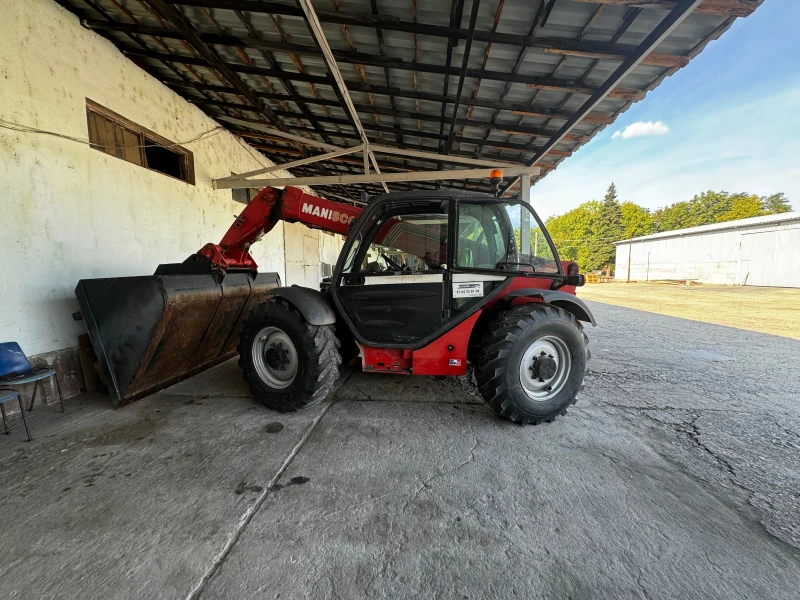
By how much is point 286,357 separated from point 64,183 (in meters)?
3.05

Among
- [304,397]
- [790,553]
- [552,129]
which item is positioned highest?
[552,129]

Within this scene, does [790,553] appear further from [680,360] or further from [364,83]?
[364,83]

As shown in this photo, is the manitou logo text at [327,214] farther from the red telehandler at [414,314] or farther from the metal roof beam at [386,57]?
the metal roof beam at [386,57]

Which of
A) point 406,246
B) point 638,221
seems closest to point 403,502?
point 406,246

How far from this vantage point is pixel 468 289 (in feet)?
9.46

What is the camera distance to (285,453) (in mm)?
2324

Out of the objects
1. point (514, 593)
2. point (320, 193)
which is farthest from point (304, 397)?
point (320, 193)

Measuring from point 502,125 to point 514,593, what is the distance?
234 inches

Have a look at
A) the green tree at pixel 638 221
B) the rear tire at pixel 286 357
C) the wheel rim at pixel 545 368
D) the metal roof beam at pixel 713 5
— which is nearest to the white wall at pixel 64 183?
the rear tire at pixel 286 357

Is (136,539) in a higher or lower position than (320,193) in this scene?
lower

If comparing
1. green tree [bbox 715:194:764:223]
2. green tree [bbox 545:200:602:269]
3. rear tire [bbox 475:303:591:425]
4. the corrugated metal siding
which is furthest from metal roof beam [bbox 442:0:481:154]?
green tree [bbox 715:194:764:223]

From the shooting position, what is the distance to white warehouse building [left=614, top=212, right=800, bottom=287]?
66.9 ft

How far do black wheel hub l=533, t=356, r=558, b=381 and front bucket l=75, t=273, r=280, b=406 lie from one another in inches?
132

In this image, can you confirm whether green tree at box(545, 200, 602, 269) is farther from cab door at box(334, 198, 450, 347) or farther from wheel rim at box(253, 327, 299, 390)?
wheel rim at box(253, 327, 299, 390)
